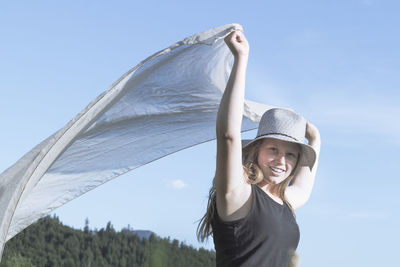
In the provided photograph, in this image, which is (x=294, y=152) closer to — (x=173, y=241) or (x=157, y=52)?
(x=157, y=52)

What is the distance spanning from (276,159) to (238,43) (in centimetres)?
59

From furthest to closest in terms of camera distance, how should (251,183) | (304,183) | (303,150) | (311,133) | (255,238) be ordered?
(311,133) → (304,183) → (303,150) → (251,183) → (255,238)

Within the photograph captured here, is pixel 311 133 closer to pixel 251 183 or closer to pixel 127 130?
pixel 251 183

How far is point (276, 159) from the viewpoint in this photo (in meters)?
2.47

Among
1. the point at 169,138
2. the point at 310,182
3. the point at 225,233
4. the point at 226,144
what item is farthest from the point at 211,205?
the point at 169,138

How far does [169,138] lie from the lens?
342cm

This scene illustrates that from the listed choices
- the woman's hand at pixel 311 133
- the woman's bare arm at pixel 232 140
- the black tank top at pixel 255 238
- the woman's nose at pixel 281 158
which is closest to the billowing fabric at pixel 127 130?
the woman's hand at pixel 311 133

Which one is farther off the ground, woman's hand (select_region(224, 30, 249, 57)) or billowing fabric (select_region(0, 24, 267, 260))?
woman's hand (select_region(224, 30, 249, 57))

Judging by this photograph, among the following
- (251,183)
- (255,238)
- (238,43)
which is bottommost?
(255,238)

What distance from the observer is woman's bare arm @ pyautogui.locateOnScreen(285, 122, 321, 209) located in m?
2.90

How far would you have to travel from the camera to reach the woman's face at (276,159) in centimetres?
243

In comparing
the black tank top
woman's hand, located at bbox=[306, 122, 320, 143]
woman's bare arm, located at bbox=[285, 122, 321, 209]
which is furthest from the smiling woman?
woman's hand, located at bbox=[306, 122, 320, 143]

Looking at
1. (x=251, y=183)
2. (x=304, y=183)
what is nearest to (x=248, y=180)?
(x=251, y=183)

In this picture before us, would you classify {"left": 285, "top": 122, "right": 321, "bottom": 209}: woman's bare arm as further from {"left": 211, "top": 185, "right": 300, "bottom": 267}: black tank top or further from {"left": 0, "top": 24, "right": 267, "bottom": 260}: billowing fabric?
{"left": 211, "top": 185, "right": 300, "bottom": 267}: black tank top
